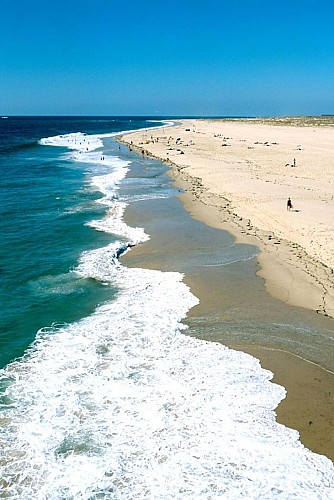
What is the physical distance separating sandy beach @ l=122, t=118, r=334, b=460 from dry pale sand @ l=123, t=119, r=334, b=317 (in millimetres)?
35

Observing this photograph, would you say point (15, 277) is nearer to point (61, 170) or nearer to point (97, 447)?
point (97, 447)

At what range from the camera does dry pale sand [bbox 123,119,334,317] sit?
17.0 meters

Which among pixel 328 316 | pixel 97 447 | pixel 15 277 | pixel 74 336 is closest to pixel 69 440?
pixel 97 447

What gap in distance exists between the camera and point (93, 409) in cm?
1019

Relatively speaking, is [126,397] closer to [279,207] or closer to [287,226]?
[287,226]

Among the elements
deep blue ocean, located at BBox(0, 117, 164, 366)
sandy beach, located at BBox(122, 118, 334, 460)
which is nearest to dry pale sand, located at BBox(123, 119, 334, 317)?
sandy beach, located at BBox(122, 118, 334, 460)

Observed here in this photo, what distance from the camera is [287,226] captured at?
23547 mm

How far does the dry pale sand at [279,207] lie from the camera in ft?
55.6

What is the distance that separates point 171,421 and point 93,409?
6.36 feet

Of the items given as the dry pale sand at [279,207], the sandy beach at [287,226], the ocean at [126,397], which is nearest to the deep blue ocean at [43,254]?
the ocean at [126,397]

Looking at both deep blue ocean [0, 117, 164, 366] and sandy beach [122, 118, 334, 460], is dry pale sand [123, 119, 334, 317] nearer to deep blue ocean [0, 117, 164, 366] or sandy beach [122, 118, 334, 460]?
sandy beach [122, 118, 334, 460]

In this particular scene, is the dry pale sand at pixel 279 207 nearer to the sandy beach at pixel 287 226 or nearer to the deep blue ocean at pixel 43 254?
the sandy beach at pixel 287 226

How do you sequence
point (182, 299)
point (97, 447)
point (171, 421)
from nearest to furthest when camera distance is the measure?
point (97, 447)
point (171, 421)
point (182, 299)

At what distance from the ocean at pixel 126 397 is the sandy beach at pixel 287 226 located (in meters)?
0.59
